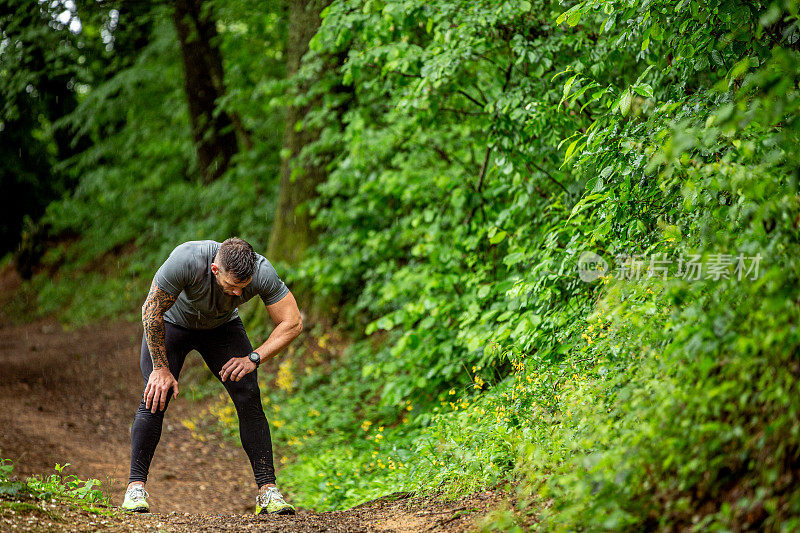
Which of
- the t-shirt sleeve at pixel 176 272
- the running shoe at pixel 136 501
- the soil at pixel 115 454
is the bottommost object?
the soil at pixel 115 454

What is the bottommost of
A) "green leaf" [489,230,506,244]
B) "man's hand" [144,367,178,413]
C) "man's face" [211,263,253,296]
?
"green leaf" [489,230,506,244]

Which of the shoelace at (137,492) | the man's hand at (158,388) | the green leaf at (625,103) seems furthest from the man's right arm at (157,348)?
the green leaf at (625,103)

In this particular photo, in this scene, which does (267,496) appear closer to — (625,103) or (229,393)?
(229,393)

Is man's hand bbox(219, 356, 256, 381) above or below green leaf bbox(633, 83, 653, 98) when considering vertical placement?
below

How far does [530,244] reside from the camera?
5273mm

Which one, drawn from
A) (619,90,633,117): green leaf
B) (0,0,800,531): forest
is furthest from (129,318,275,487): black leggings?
(619,90,633,117): green leaf

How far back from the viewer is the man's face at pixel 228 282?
154 inches

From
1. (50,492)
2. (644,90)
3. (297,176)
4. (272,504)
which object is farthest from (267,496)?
(297,176)

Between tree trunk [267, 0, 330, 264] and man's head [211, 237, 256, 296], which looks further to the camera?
tree trunk [267, 0, 330, 264]

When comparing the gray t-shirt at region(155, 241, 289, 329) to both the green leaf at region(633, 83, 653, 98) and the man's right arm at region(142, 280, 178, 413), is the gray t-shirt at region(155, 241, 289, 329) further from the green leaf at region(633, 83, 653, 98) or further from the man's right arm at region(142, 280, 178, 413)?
the green leaf at region(633, 83, 653, 98)

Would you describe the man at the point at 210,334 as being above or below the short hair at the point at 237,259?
below

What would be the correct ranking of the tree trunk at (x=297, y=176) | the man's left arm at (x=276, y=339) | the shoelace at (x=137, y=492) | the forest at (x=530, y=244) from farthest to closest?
the tree trunk at (x=297, y=176), the man's left arm at (x=276, y=339), the shoelace at (x=137, y=492), the forest at (x=530, y=244)

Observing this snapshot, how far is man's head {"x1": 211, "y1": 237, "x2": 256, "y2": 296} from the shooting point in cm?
387

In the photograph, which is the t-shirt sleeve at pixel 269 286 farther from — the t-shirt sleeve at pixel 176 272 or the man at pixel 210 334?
the t-shirt sleeve at pixel 176 272
